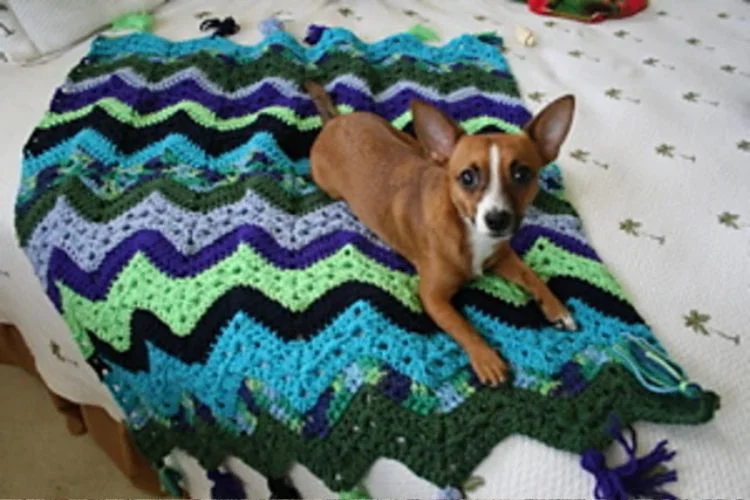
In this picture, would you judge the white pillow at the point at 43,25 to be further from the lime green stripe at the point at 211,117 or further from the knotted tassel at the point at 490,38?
the knotted tassel at the point at 490,38

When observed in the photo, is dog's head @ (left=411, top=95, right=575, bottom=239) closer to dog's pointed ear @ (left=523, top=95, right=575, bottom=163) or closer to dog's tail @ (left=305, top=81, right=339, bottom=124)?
dog's pointed ear @ (left=523, top=95, right=575, bottom=163)

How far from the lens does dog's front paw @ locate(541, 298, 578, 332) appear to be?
0.88 meters

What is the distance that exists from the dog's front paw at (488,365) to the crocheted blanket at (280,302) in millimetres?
15

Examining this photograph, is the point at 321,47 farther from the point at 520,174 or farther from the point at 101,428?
the point at 101,428

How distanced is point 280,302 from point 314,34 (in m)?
0.80

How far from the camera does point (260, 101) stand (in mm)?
1299

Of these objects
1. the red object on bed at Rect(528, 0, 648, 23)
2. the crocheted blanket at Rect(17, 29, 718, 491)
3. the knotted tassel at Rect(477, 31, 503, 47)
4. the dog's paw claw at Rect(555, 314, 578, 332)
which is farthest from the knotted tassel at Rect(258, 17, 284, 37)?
the dog's paw claw at Rect(555, 314, 578, 332)

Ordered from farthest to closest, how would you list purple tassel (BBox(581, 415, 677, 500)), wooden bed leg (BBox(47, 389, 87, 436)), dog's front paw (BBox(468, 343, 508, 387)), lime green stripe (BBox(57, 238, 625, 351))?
wooden bed leg (BBox(47, 389, 87, 436)) → lime green stripe (BBox(57, 238, 625, 351)) → dog's front paw (BBox(468, 343, 508, 387)) → purple tassel (BBox(581, 415, 677, 500))

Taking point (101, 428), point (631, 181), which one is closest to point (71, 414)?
point (101, 428)

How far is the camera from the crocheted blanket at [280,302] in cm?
80

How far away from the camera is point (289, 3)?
1631 millimetres

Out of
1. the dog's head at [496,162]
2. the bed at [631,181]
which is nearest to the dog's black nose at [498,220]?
the dog's head at [496,162]

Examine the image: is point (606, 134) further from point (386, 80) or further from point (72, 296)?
point (72, 296)

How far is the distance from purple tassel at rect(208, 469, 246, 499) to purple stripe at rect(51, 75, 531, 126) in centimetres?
64
